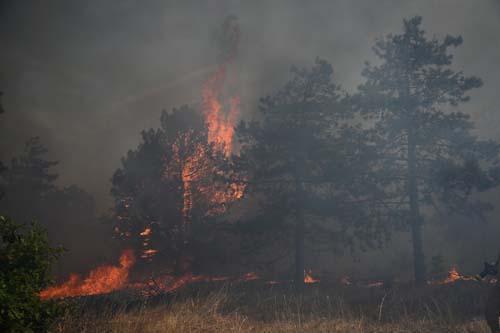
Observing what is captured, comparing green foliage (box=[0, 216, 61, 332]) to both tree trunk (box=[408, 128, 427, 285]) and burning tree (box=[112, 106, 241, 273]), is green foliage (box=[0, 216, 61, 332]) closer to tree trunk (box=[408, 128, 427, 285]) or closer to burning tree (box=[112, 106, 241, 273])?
tree trunk (box=[408, 128, 427, 285])

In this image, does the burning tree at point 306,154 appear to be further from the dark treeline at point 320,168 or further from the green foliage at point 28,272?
the green foliage at point 28,272

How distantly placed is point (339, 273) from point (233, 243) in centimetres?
948

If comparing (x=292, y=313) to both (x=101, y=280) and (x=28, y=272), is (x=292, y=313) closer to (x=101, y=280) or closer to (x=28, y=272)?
(x=28, y=272)

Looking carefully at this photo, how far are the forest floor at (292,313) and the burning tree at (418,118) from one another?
4.51 meters

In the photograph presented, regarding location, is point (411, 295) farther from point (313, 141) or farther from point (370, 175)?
point (313, 141)

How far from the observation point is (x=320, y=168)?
75.3 feet

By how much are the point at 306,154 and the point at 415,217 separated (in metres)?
6.92

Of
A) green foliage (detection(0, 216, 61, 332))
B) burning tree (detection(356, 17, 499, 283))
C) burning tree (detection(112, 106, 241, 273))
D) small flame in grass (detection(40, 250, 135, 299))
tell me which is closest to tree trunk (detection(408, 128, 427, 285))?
burning tree (detection(356, 17, 499, 283))

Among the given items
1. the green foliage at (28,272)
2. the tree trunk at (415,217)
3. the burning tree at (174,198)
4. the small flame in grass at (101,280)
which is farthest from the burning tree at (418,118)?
the small flame in grass at (101,280)

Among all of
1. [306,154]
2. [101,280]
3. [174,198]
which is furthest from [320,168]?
[101,280]

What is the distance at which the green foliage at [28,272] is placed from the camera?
15.1 ft

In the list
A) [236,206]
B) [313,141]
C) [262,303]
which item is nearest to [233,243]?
[236,206]

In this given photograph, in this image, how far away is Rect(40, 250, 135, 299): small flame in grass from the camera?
32.4m

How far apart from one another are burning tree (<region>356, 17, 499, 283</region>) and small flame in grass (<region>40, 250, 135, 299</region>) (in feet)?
82.6
